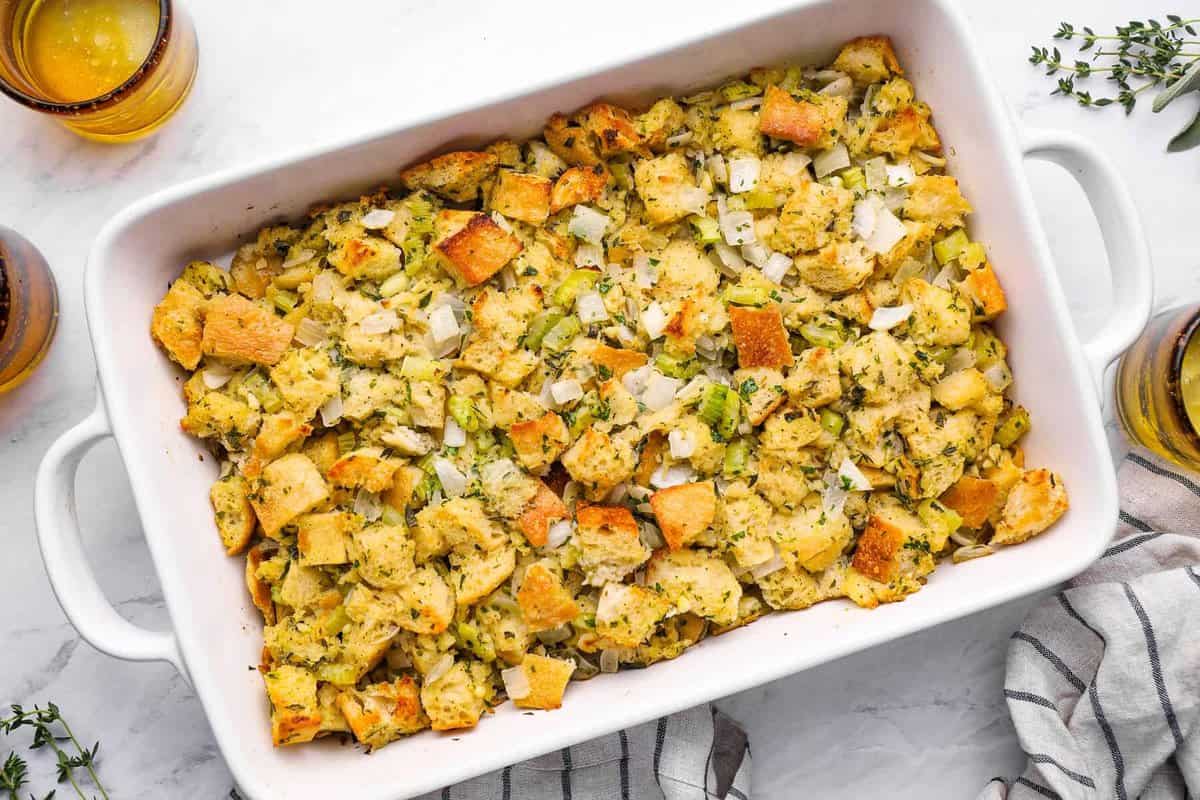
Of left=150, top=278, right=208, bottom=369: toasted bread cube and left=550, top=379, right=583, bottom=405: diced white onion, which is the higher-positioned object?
left=150, top=278, right=208, bottom=369: toasted bread cube

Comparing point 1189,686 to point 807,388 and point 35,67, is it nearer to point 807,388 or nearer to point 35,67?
point 807,388

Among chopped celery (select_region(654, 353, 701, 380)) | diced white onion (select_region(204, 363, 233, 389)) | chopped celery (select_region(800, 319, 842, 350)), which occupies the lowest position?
diced white onion (select_region(204, 363, 233, 389))

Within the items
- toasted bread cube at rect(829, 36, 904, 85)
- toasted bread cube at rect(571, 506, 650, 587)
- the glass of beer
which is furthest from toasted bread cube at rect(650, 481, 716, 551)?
the glass of beer

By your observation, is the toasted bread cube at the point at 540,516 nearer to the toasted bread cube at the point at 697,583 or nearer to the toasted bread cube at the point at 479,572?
the toasted bread cube at the point at 479,572

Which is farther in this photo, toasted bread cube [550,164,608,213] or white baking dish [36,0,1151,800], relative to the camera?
toasted bread cube [550,164,608,213]

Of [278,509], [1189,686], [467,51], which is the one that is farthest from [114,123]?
[1189,686]

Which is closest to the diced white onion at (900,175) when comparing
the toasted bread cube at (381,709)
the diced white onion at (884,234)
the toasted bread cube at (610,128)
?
the diced white onion at (884,234)

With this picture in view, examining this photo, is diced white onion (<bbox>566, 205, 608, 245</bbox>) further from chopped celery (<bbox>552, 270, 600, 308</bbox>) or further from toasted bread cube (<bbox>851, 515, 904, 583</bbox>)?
toasted bread cube (<bbox>851, 515, 904, 583</bbox>)

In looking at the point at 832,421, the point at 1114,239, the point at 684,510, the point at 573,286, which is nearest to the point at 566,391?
the point at 573,286
